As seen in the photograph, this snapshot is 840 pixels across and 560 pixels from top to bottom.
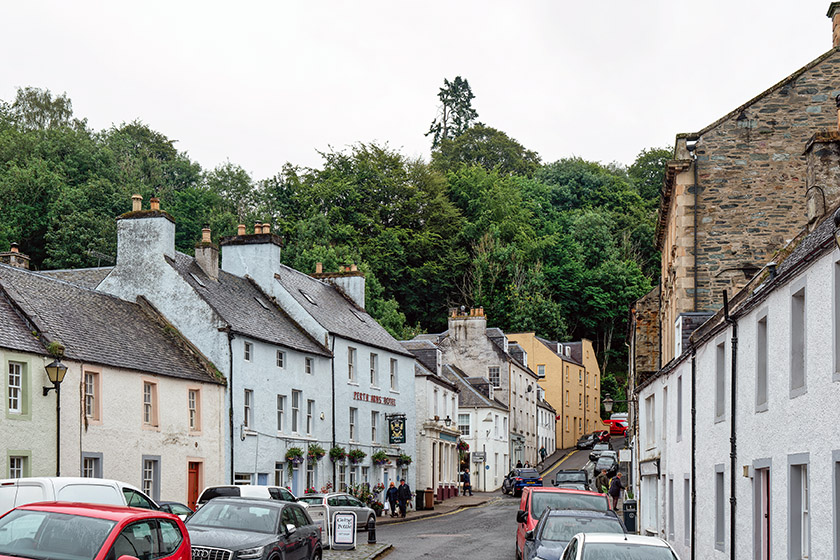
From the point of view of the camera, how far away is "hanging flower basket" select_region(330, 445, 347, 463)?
40562mm

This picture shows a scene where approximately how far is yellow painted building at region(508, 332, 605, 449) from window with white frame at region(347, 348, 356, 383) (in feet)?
115

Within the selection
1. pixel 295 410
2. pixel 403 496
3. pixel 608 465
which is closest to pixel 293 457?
pixel 295 410

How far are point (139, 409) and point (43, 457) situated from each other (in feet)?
14.8

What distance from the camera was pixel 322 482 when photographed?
131 feet

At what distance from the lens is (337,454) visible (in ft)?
133

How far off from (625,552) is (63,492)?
808cm

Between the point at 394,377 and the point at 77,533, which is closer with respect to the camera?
the point at 77,533

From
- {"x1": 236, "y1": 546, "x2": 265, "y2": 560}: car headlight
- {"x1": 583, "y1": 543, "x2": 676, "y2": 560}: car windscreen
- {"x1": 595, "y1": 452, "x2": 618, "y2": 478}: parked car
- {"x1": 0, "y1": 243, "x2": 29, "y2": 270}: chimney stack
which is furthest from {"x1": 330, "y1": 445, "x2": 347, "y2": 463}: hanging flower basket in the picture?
{"x1": 583, "y1": 543, "x2": 676, "y2": 560}: car windscreen

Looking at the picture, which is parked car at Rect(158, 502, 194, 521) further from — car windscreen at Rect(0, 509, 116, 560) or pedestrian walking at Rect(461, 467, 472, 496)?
pedestrian walking at Rect(461, 467, 472, 496)

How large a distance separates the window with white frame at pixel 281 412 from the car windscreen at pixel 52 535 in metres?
26.6

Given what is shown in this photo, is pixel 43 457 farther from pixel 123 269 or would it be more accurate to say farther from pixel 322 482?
pixel 322 482

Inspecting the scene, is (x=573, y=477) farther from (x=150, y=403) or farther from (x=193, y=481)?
(x=150, y=403)

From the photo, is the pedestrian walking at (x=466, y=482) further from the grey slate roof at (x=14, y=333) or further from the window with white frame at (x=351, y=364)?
the grey slate roof at (x=14, y=333)

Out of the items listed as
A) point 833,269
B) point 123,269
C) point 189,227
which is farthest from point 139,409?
point 189,227
